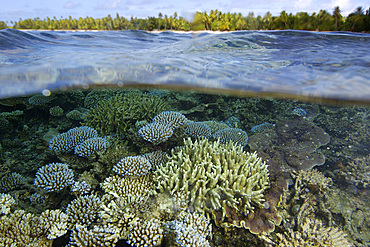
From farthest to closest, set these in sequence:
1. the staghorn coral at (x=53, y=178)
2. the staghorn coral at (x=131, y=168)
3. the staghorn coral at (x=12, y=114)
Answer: the staghorn coral at (x=12, y=114)
the staghorn coral at (x=131, y=168)
the staghorn coral at (x=53, y=178)

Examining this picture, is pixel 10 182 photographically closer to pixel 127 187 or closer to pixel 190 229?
pixel 127 187

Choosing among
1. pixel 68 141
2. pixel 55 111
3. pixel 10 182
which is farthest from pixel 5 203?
pixel 55 111

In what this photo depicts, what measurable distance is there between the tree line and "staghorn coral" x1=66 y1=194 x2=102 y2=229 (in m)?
10.4

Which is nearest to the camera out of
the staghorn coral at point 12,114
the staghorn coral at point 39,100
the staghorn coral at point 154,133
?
the staghorn coral at point 154,133

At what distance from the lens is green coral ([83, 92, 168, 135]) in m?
6.23

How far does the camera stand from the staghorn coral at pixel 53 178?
3.70 m

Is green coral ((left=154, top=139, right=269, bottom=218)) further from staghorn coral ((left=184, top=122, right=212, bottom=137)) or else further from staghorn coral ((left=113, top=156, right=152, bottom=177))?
staghorn coral ((left=184, top=122, right=212, bottom=137))

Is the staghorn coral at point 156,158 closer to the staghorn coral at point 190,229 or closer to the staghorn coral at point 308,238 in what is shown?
the staghorn coral at point 190,229

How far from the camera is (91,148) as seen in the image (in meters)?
Answer: 4.50

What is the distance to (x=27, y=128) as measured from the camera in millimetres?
7715

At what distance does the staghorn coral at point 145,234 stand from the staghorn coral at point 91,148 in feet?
7.33

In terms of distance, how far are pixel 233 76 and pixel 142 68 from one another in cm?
310

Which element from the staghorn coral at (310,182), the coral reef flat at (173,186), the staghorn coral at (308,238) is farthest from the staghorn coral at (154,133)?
the staghorn coral at (310,182)

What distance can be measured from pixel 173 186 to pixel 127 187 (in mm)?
965
